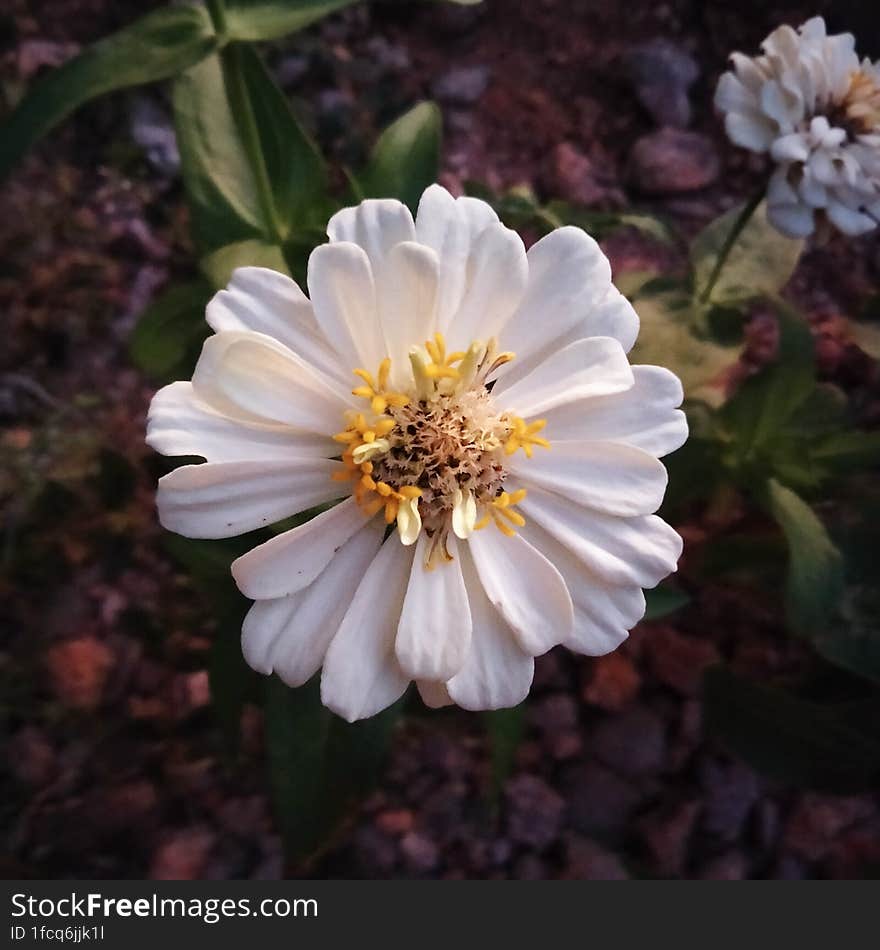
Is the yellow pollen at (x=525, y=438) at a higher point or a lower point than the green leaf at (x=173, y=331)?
higher

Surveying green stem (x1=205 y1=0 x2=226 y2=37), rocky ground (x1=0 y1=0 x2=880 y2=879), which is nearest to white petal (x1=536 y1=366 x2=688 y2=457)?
green stem (x1=205 y1=0 x2=226 y2=37)

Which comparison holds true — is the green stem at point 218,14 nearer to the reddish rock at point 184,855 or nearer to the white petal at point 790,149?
the white petal at point 790,149

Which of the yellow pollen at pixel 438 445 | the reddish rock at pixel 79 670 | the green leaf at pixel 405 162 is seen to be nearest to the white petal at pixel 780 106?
the green leaf at pixel 405 162

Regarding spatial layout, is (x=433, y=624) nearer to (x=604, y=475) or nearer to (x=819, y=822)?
(x=604, y=475)

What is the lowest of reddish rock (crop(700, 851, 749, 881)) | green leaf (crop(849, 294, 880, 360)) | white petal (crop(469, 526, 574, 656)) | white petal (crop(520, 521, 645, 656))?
reddish rock (crop(700, 851, 749, 881))

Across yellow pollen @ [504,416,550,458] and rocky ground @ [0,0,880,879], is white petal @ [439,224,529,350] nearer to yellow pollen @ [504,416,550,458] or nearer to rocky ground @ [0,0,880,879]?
yellow pollen @ [504,416,550,458]

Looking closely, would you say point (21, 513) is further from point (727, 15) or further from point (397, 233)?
point (727, 15)

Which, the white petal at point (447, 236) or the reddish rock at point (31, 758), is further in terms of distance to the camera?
the reddish rock at point (31, 758)

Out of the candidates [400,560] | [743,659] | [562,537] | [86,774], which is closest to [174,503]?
[400,560]
